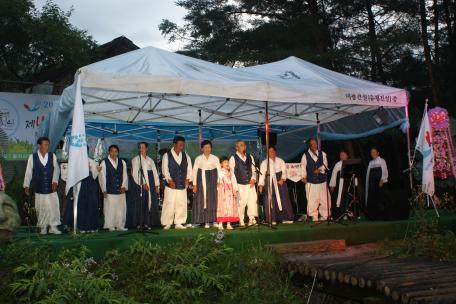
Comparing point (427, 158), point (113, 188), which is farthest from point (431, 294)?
point (113, 188)

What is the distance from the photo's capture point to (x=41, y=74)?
55.8 ft

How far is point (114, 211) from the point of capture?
9.00m

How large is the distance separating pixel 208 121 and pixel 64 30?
18.4 ft

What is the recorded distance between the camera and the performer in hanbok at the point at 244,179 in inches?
371

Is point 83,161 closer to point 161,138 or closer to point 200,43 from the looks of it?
point 161,138

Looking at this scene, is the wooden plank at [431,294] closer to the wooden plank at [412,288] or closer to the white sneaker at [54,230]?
the wooden plank at [412,288]

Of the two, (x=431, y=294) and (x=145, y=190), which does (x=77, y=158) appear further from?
(x=431, y=294)

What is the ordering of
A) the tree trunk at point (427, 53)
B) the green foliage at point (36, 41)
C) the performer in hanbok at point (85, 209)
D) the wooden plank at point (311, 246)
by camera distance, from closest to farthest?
the wooden plank at point (311, 246)
the performer in hanbok at point (85, 209)
the green foliage at point (36, 41)
the tree trunk at point (427, 53)

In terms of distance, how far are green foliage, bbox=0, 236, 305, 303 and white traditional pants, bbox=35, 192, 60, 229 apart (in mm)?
2104

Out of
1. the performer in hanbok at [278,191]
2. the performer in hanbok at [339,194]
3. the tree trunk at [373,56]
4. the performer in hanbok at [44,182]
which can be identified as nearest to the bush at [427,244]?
the performer in hanbok at [339,194]

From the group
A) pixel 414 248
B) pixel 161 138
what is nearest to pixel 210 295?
pixel 414 248

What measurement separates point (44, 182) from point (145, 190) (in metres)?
1.74

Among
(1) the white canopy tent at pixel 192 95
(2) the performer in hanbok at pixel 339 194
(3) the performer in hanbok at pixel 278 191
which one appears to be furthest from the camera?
(2) the performer in hanbok at pixel 339 194

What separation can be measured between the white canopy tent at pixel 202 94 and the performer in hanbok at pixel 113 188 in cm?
98
